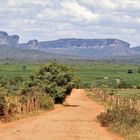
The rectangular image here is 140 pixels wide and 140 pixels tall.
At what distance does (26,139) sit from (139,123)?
662cm

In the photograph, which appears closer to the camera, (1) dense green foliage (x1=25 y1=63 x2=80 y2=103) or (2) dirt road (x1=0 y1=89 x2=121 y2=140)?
(2) dirt road (x1=0 y1=89 x2=121 y2=140)

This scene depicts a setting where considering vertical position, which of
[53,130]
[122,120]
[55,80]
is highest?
[122,120]

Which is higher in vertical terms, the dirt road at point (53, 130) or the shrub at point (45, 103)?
the dirt road at point (53, 130)

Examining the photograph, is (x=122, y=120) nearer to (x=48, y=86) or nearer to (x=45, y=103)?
(x=45, y=103)

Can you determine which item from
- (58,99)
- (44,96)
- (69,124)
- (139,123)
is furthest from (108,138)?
(58,99)

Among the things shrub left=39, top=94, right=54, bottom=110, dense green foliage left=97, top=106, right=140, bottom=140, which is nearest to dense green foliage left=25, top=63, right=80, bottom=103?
shrub left=39, top=94, right=54, bottom=110

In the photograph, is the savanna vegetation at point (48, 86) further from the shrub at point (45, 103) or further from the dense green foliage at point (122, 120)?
the dense green foliage at point (122, 120)

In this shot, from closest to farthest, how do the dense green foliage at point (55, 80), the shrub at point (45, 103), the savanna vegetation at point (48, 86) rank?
the shrub at point (45, 103) → the savanna vegetation at point (48, 86) → the dense green foliage at point (55, 80)

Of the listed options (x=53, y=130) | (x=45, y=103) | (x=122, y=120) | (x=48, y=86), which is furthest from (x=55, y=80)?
(x=53, y=130)

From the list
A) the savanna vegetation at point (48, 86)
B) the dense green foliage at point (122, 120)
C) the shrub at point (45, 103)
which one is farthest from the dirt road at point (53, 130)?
the savanna vegetation at point (48, 86)

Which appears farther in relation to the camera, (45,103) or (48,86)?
(48,86)

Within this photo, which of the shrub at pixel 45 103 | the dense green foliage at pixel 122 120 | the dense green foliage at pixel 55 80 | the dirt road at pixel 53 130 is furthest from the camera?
the dense green foliage at pixel 55 80

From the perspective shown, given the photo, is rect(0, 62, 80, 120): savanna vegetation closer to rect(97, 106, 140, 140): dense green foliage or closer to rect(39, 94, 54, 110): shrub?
rect(39, 94, 54, 110): shrub

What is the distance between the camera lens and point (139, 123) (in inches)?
1024
